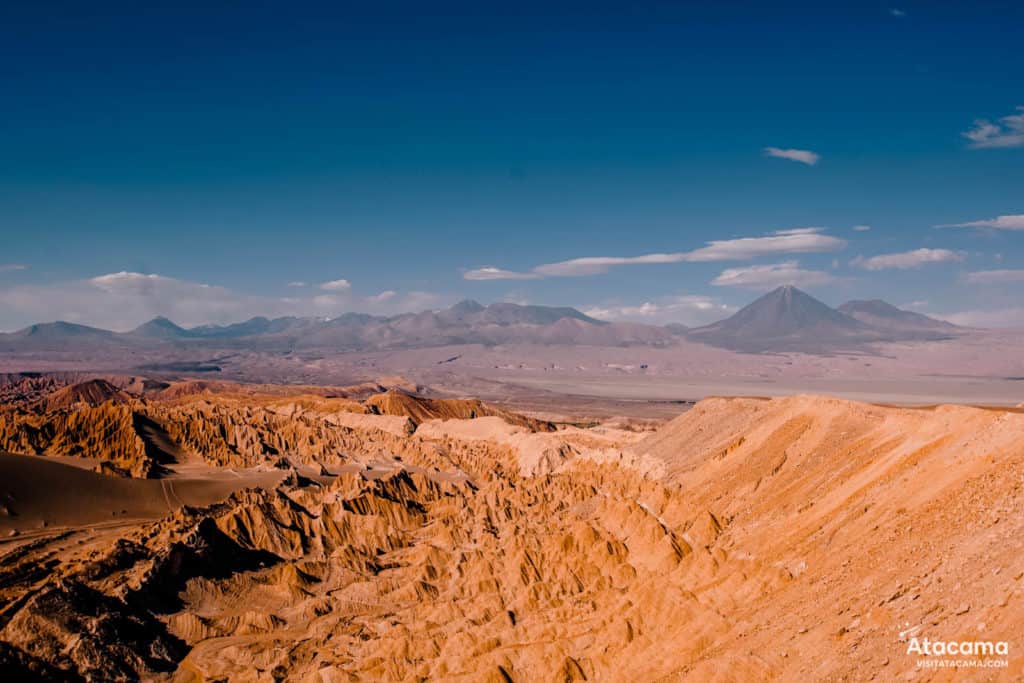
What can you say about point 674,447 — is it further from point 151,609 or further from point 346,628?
point 151,609

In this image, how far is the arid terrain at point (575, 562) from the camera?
30.8 metres

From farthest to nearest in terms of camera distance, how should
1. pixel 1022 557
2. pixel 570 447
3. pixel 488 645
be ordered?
pixel 570 447 → pixel 488 645 → pixel 1022 557

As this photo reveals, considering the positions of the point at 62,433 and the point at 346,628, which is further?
the point at 62,433

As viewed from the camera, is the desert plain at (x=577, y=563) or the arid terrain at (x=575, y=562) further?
the arid terrain at (x=575, y=562)

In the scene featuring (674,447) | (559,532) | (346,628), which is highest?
(674,447)

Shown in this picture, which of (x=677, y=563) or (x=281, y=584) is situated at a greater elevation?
(x=677, y=563)

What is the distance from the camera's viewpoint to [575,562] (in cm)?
5328

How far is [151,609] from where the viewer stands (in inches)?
2012

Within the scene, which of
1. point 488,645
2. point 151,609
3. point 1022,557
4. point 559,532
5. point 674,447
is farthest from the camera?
point 674,447

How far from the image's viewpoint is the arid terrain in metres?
30.8

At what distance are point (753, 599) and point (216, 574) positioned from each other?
136 feet

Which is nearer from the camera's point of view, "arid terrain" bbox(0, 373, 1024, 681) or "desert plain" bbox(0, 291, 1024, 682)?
"desert plain" bbox(0, 291, 1024, 682)

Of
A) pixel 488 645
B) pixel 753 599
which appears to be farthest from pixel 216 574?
pixel 753 599

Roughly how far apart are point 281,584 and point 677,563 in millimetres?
31850
